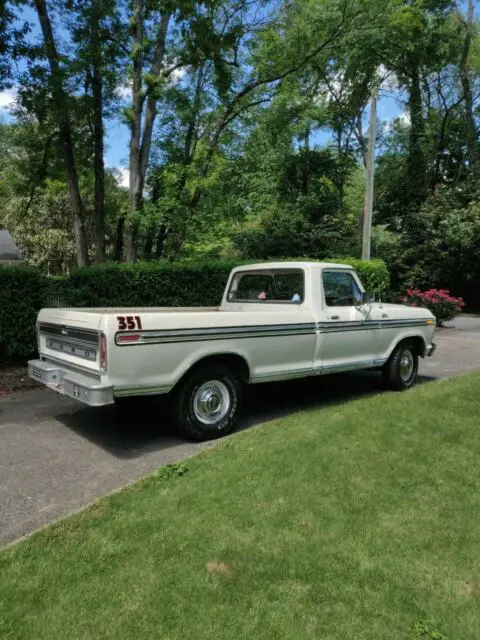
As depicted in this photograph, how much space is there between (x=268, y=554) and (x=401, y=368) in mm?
4841

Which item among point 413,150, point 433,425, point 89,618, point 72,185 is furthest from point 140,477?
point 413,150

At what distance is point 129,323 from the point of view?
14.1 feet

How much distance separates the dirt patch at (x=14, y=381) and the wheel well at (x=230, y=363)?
3.48m

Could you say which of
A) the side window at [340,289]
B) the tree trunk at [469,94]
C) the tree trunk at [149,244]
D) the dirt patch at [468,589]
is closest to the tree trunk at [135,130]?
the tree trunk at [149,244]

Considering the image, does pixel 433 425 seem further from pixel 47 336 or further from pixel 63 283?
pixel 63 283

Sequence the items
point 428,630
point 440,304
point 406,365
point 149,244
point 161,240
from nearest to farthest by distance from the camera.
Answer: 1. point 428,630
2. point 406,365
3. point 440,304
4. point 161,240
5. point 149,244

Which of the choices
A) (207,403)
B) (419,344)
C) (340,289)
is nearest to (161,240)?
(419,344)

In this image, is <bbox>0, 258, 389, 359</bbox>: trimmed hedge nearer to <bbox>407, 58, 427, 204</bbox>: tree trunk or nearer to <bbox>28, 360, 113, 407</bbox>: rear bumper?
<bbox>28, 360, 113, 407</bbox>: rear bumper

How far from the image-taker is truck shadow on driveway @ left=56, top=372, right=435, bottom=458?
4977mm

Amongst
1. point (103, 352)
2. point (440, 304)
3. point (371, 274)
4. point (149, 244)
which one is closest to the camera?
point (103, 352)

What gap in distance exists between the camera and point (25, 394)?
6828 millimetres

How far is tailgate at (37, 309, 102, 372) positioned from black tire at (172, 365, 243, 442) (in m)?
0.92

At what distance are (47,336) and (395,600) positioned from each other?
4492mm

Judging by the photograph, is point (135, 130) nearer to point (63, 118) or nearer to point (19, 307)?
point (63, 118)
